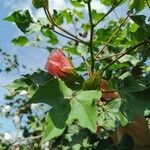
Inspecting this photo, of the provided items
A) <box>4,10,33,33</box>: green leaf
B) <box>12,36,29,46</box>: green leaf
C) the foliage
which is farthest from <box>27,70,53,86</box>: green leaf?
<box>12,36,29,46</box>: green leaf

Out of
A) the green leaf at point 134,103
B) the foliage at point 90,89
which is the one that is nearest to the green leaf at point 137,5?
the foliage at point 90,89

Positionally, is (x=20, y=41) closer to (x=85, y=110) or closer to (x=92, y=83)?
(x=92, y=83)

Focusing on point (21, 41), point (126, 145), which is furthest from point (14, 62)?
point (126, 145)

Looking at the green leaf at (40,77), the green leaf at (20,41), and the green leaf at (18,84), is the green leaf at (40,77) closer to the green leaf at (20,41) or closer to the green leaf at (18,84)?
the green leaf at (18,84)

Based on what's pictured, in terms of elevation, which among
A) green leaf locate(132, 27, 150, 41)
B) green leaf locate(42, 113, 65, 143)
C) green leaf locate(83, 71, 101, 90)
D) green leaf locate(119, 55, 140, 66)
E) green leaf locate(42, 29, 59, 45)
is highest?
green leaf locate(42, 29, 59, 45)

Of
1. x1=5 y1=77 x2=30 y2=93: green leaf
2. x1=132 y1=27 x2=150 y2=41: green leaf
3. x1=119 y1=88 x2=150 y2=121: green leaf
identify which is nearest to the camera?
x1=119 y1=88 x2=150 y2=121: green leaf

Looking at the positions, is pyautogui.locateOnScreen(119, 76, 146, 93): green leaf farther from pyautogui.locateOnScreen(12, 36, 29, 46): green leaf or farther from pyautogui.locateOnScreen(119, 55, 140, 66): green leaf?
pyautogui.locateOnScreen(12, 36, 29, 46): green leaf
